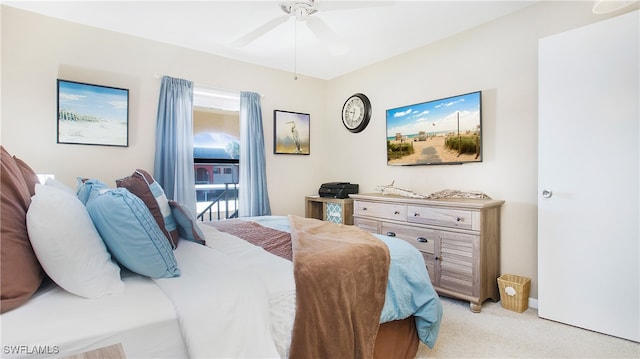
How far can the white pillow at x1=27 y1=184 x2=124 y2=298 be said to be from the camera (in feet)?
3.33

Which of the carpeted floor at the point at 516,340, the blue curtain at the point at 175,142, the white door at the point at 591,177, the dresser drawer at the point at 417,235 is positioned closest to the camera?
the carpeted floor at the point at 516,340

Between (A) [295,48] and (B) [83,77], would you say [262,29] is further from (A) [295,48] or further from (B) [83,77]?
(B) [83,77]

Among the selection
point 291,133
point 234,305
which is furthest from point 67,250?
point 291,133

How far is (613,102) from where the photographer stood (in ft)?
6.82

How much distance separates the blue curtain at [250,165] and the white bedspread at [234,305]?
2.36 meters

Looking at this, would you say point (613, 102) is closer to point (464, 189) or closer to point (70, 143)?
point (464, 189)

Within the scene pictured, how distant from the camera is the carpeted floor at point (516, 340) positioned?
1883 millimetres

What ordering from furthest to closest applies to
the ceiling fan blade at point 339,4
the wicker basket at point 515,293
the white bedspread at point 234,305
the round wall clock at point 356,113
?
the round wall clock at point 356,113
the wicker basket at point 515,293
the ceiling fan blade at point 339,4
the white bedspread at point 234,305

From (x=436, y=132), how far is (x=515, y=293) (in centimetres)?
157

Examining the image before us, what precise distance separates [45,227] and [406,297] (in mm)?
1527

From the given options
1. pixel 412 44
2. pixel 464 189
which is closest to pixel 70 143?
pixel 412 44

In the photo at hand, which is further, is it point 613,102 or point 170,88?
point 170,88

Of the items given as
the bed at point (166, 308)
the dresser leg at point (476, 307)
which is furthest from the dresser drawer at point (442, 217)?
the bed at point (166, 308)

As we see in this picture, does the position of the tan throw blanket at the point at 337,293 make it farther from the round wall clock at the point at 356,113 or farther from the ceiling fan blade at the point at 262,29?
the round wall clock at the point at 356,113
